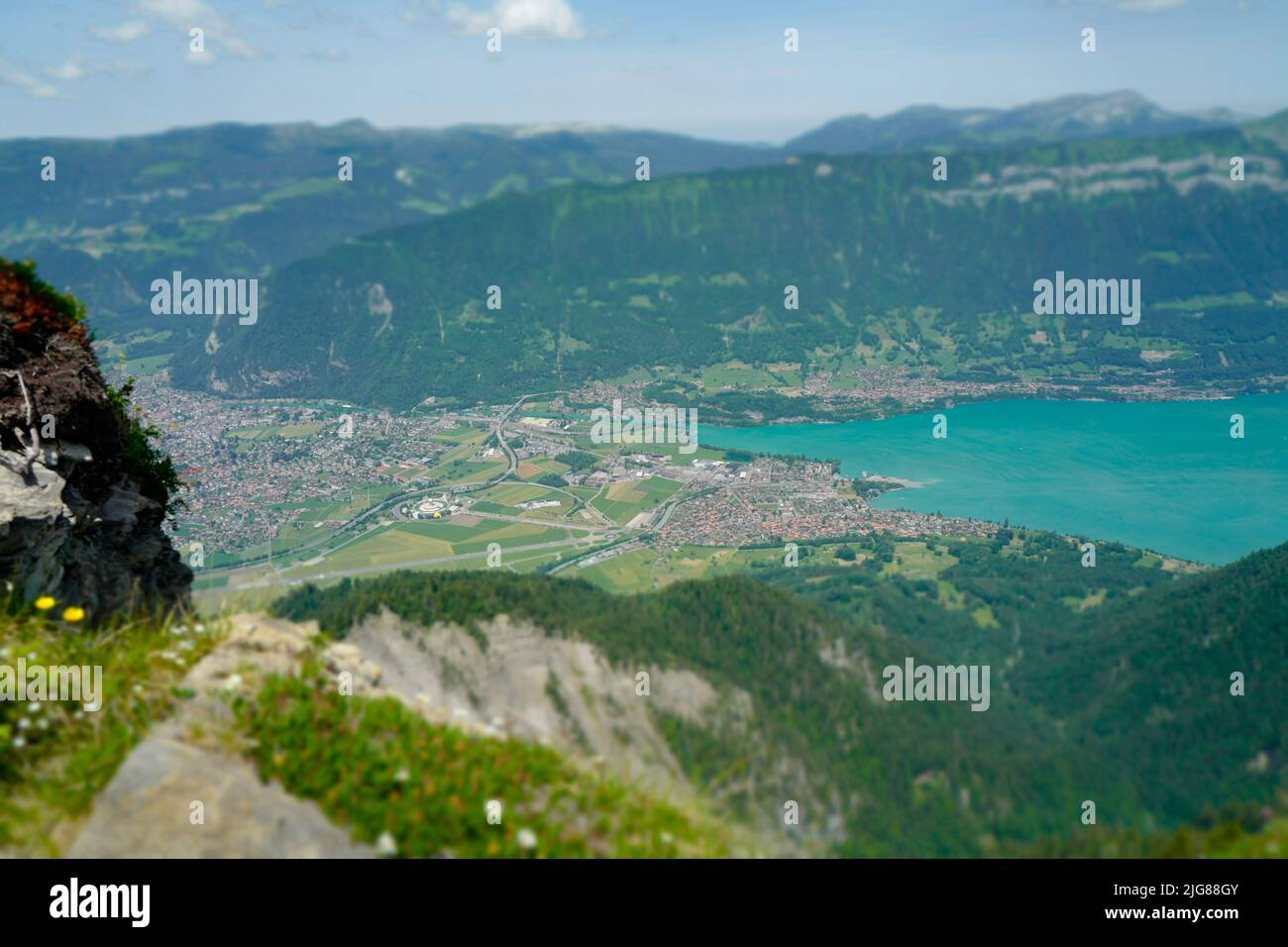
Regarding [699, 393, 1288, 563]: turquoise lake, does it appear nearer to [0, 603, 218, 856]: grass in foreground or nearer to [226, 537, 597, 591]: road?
[226, 537, 597, 591]: road

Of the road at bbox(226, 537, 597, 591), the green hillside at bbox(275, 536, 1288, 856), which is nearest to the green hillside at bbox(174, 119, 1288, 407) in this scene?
the road at bbox(226, 537, 597, 591)

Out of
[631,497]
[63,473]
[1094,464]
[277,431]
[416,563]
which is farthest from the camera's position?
[277,431]

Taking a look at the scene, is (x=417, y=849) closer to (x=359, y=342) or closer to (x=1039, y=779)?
(x=1039, y=779)

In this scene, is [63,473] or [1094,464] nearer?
[63,473]

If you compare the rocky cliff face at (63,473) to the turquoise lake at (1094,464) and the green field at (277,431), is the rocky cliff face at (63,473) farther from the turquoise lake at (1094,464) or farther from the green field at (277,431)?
the green field at (277,431)

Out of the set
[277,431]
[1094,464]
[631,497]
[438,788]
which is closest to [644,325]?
[277,431]

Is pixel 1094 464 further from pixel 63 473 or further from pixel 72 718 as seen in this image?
pixel 72 718

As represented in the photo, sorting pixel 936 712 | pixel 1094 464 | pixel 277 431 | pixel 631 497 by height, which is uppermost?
pixel 277 431
